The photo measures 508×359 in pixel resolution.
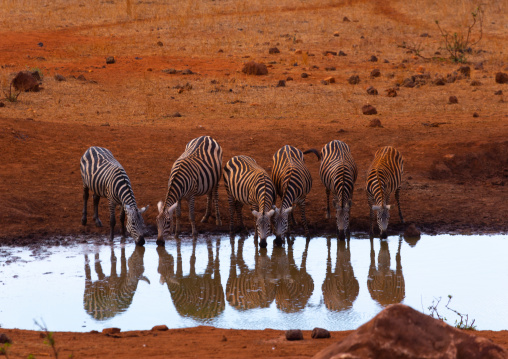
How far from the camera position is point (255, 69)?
24.9 m

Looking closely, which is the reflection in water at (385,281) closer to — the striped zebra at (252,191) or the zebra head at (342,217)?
the zebra head at (342,217)

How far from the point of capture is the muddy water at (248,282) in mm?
7422

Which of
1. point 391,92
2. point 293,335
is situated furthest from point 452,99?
point 293,335

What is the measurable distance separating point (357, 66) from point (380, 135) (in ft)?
36.1

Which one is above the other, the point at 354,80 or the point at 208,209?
the point at 354,80

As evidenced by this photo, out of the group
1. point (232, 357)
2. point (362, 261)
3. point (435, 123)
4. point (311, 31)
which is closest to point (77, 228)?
point (362, 261)

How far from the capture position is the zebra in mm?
10852

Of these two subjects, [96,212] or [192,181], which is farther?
[96,212]

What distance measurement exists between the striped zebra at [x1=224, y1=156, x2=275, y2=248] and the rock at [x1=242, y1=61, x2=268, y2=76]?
13.8 meters

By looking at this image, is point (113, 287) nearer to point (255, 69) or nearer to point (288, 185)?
point (288, 185)

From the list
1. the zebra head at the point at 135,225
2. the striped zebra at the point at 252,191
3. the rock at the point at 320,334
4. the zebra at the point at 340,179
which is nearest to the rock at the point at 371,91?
the zebra at the point at 340,179

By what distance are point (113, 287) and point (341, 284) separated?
3.03 m

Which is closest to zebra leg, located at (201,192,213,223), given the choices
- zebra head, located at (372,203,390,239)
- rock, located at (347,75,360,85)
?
zebra head, located at (372,203,390,239)

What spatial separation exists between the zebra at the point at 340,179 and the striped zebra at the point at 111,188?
3148 mm
